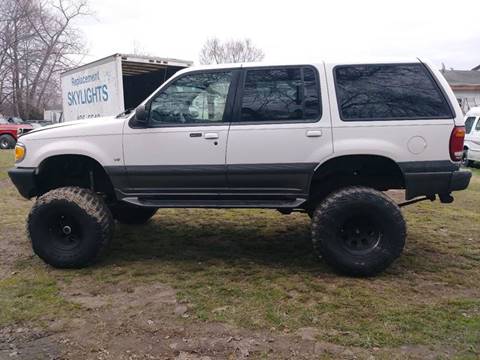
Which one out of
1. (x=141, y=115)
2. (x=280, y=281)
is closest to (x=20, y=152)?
(x=141, y=115)

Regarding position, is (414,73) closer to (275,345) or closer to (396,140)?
(396,140)

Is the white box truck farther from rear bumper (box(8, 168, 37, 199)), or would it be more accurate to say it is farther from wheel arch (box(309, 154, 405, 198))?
wheel arch (box(309, 154, 405, 198))

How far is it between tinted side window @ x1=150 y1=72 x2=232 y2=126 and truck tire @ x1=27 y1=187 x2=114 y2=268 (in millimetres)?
1049

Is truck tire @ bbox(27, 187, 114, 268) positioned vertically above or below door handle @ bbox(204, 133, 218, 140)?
below

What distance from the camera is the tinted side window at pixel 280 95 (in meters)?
4.55

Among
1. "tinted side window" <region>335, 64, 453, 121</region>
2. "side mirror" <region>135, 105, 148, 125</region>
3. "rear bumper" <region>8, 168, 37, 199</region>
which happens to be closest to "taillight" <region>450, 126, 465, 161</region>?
"tinted side window" <region>335, 64, 453, 121</region>

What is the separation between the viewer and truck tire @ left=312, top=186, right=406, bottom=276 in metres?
4.45

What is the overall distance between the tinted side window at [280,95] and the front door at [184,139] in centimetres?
20

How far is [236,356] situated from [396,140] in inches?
94.8

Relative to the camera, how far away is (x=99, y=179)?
5.23m

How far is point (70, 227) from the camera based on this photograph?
16.1 ft

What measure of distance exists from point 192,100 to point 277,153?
1.00m

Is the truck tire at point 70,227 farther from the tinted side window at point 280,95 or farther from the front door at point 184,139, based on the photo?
the tinted side window at point 280,95

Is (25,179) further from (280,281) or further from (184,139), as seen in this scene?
(280,281)
